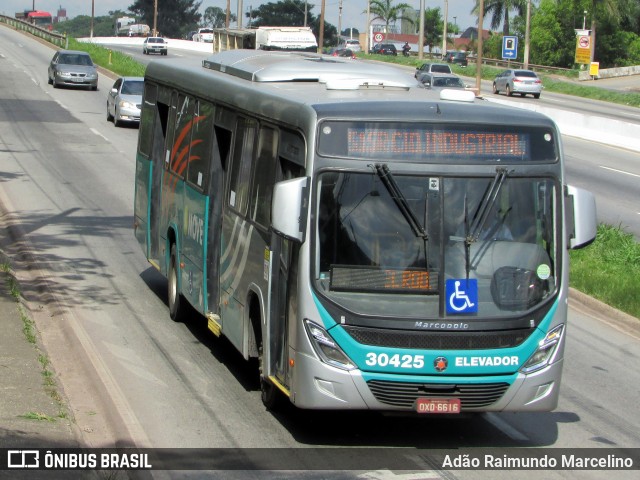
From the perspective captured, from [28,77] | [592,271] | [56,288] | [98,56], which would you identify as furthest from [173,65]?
[98,56]

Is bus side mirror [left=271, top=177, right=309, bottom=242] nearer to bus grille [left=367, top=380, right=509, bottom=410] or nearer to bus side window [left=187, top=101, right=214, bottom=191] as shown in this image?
bus grille [left=367, top=380, right=509, bottom=410]

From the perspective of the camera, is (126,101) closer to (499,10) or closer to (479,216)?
(479,216)

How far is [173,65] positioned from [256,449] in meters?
6.48

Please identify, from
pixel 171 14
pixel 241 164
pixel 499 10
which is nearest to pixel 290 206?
pixel 241 164

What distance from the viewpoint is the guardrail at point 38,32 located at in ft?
269

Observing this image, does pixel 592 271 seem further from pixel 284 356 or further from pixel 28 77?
pixel 28 77

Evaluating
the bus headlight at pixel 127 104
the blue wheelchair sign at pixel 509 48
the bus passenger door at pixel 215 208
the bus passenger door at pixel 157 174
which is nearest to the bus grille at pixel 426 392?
the bus passenger door at pixel 215 208

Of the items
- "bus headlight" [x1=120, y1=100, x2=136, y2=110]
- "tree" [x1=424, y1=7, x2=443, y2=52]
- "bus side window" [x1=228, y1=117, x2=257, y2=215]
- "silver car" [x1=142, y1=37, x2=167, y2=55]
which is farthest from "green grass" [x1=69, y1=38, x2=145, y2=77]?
"tree" [x1=424, y1=7, x2=443, y2=52]

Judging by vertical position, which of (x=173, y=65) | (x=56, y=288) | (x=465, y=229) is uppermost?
(x=173, y=65)

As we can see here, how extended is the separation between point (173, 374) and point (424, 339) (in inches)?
137

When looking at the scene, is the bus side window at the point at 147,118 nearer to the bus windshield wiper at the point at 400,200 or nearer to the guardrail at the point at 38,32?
the bus windshield wiper at the point at 400,200

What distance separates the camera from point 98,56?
67.2 metres

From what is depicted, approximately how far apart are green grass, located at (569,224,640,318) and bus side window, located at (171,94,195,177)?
5.85 m

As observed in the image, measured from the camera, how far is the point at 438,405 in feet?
26.6
